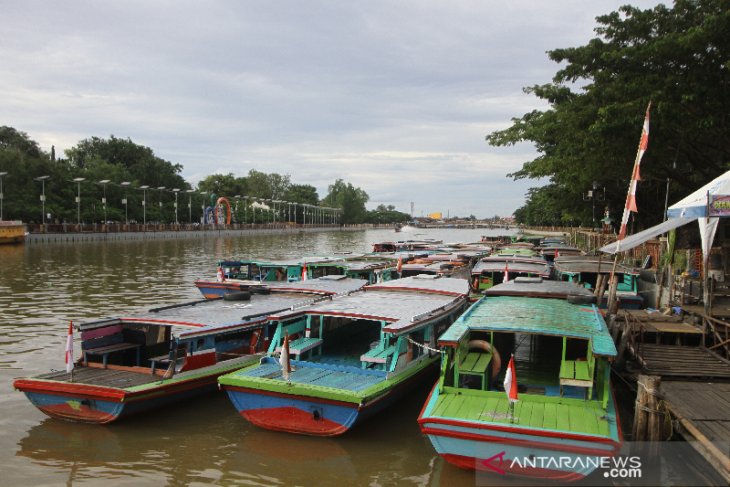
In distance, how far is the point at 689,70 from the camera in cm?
2006

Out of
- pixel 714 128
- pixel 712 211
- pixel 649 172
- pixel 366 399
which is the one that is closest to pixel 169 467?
pixel 366 399

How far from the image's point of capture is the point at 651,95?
19141 millimetres

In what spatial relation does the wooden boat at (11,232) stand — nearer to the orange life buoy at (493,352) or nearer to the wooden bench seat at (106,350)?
the wooden bench seat at (106,350)

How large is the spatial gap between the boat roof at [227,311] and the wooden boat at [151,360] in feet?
0.07

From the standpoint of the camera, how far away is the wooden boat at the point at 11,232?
178 ft

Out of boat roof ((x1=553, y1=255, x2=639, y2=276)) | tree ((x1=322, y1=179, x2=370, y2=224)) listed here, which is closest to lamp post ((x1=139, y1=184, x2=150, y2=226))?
boat roof ((x1=553, y1=255, x2=639, y2=276))

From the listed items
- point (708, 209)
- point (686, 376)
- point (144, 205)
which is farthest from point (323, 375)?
point (144, 205)

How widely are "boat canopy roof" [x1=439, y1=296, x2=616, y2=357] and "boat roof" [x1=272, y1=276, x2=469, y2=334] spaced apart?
0.94 m

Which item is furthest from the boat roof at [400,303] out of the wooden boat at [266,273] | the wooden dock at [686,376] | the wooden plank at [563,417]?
the wooden boat at [266,273]

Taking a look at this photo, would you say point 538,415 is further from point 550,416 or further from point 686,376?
point 686,376

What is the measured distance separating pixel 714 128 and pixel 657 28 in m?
5.58

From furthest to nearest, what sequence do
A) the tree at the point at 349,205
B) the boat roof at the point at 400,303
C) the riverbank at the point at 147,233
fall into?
the tree at the point at 349,205 < the riverbank at the point at 147,233 < the boat roof at the point at 400,303

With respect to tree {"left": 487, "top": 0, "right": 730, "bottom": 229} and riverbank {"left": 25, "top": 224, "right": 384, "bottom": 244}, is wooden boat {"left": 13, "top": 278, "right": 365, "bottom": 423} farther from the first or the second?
riverbank {"left": 25, "top": 224, "right": 384, "bottom": 244}

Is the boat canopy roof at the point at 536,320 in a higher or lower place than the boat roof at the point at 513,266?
lower
